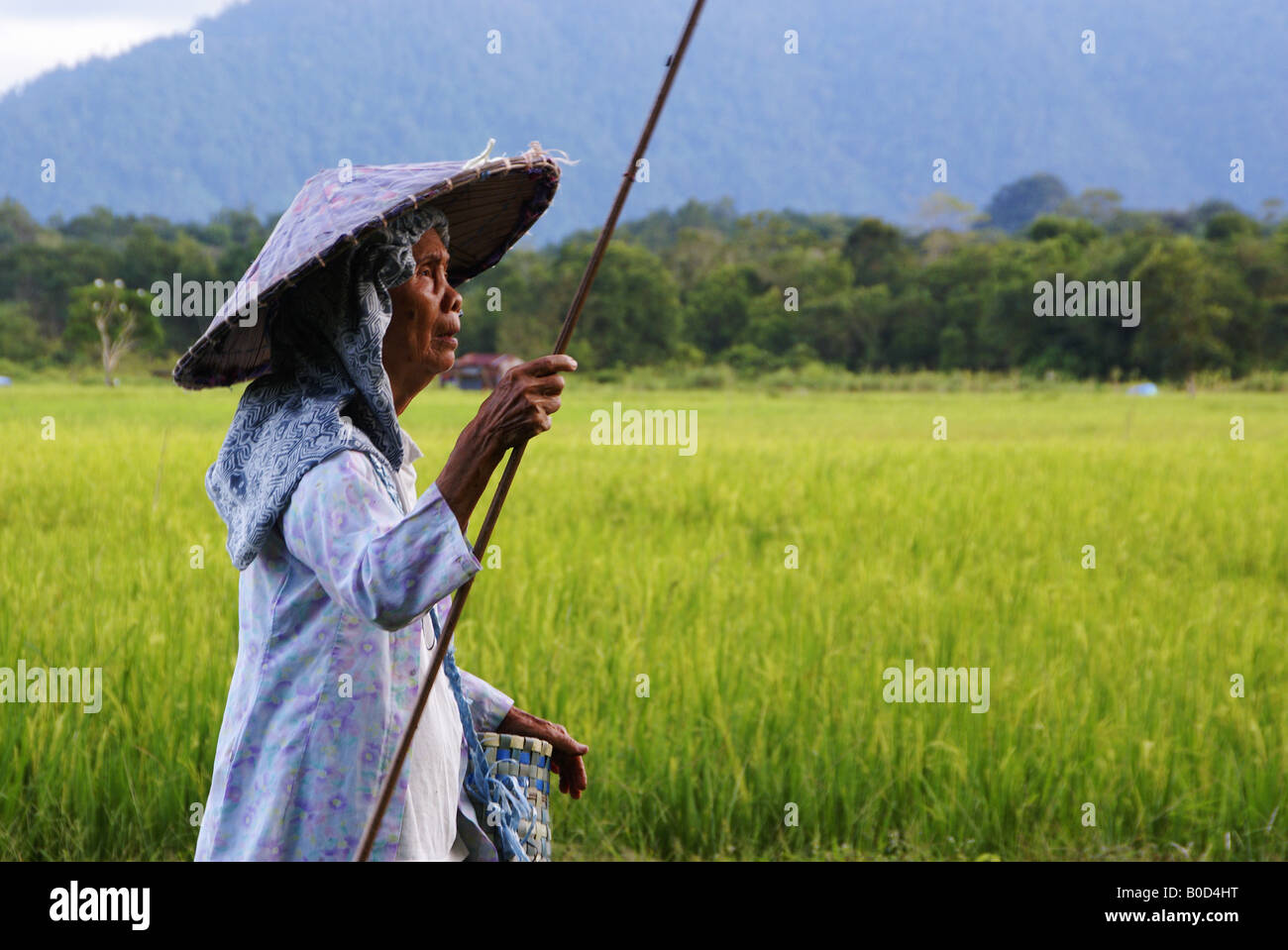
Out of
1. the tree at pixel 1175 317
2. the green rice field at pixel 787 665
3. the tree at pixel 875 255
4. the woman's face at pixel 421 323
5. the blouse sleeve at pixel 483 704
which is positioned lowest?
the green rice field at pixel 787 665

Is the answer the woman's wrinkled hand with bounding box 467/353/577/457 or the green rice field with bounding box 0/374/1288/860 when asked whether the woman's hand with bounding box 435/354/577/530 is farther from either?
the green rice field with bounding box 0/374/1288/860

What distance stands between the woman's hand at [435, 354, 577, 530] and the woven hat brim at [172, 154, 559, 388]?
272mm

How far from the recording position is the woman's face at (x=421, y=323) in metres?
1.57

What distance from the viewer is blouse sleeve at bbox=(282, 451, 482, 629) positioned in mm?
1266

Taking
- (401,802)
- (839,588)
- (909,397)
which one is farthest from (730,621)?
(909,397)

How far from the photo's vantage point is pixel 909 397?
29.1 m

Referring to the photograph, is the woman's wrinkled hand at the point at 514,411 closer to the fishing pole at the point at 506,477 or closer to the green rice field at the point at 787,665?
the fishing pole at the point at 506,477

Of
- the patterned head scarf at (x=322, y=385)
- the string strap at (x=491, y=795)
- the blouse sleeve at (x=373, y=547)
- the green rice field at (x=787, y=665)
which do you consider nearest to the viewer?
the blouse sleeve at (x=373, y=547)

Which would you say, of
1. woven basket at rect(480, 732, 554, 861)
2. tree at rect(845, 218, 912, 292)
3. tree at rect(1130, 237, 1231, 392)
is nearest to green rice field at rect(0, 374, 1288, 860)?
woven basket at rect(480, 732, 554, 861)

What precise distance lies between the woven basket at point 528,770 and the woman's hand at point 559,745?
6cm

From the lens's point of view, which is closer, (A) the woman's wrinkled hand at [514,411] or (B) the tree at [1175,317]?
(A) the woman's wrinkled hand at [514,411]

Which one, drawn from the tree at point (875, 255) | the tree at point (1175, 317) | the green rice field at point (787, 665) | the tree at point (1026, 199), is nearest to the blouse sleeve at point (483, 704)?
the green rice field at point (787, 665)

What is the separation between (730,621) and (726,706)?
0.84m

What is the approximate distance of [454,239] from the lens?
188 cm
